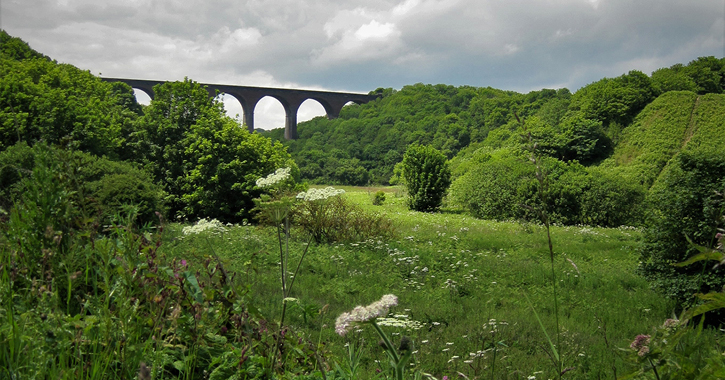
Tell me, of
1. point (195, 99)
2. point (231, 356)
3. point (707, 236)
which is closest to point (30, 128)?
point (195, 99)

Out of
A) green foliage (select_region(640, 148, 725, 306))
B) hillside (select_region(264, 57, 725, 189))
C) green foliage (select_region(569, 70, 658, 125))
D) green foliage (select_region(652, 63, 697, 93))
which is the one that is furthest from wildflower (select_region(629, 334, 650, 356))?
green foliage (select_region(652, 63, 697, 93))

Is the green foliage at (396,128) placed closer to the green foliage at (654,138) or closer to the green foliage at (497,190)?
the green foliage at (654,138)

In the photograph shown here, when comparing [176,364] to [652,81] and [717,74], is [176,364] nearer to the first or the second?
[652,81]

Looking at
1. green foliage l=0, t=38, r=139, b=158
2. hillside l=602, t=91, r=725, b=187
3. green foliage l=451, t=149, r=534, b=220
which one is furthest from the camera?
hillside l=602, t=91, r=725, b=187

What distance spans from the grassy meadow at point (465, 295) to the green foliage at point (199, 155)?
9.73 feet

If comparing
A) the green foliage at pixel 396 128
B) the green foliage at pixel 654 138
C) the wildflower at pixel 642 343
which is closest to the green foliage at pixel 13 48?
the wildflower at pixel 642 343

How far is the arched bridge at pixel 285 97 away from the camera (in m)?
42.6

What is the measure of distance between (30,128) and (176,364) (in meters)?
13.7

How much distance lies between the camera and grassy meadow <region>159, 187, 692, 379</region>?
12.0 feet

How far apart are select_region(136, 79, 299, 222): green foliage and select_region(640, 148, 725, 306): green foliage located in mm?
10536

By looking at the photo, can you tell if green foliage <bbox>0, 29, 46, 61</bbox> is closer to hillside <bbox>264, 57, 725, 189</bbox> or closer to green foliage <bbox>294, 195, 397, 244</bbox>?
green foliage <bbox>294, 195, 397, 244</bbox>

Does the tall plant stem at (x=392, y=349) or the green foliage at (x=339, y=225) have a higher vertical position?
the tall plant stem at (x=392, y=349)

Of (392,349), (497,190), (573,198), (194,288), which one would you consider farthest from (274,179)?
(573,198)

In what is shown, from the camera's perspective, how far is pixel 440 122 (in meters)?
59.7
